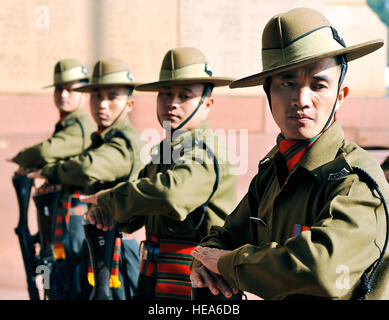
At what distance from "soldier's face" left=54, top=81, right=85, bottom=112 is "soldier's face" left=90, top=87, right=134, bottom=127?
0.87 metres

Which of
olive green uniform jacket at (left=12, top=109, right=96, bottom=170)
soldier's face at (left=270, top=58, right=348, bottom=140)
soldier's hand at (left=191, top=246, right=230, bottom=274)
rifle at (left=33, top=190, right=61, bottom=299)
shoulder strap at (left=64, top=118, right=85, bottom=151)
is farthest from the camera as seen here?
shoulder strap at (left=64, top=118, right=85, bottom=151)

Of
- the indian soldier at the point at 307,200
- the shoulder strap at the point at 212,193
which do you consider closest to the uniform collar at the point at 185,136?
the shoulder strap at the point at 212,193

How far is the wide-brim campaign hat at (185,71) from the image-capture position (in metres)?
3.86

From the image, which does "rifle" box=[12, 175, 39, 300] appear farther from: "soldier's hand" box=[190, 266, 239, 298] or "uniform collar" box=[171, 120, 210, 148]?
"soldier's hand" box=[190, 266, 239, 298]

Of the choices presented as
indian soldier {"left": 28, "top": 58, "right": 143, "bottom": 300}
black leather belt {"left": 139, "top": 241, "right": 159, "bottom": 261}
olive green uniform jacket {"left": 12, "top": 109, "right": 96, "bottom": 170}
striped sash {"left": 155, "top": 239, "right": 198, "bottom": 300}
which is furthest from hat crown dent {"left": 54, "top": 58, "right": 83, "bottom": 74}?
striped sash {"left": 155, "top": 239, "right": 198, "bottom": 300}

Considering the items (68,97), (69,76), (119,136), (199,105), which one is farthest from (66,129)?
(199,105)

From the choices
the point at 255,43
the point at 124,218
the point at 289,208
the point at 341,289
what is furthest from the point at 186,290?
the point at 255,43

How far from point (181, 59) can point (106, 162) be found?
1276mm

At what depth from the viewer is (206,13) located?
7566 millimetres

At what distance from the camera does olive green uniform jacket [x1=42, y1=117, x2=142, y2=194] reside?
4863 millimetres

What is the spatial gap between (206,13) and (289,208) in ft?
18.9

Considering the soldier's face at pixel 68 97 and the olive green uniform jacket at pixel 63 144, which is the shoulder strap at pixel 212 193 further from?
the soldier's face at pixel 68 97

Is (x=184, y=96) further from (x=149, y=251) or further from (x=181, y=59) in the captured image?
(x=149, y=251)

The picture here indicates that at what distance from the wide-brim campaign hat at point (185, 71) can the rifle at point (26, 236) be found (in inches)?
97.1
